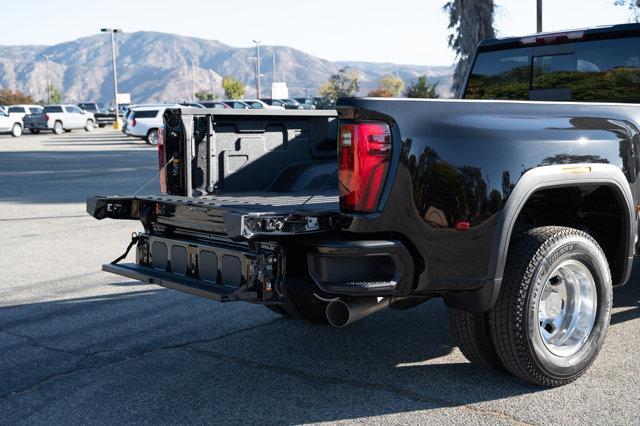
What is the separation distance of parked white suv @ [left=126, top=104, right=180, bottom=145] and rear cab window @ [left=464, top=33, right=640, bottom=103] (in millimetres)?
29939

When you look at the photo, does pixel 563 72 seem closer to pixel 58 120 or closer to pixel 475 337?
pixel 475 337

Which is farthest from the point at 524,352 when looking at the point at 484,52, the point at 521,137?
the point at 484,52

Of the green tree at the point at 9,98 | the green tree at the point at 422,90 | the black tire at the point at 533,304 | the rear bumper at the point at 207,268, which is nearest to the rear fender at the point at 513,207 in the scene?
the black tire at the point at 533,304

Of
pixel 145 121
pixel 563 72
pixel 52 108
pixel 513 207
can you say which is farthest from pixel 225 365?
pixel 52 108

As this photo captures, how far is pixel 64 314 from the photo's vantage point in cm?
618

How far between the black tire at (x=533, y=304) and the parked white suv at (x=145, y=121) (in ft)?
106

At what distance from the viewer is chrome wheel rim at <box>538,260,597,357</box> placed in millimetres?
4539

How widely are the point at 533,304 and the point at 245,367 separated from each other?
1.75 meters

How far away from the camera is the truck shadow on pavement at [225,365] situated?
4.24 metres

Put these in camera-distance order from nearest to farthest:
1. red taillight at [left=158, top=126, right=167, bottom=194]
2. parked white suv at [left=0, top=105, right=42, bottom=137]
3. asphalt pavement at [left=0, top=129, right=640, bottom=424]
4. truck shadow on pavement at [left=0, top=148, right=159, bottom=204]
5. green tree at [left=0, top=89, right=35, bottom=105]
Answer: asphalt pavement at [left=0, top=129, right=640, bottom=424] < red taillight at [left=158, top=126, right=167, bottom=194] < truck shadow on pavement at [left=0, top=148, right=159, bottom=204] < parked white suv at [left=0, top=105, right=42, bottom=137] < green tree at [left=0, top=89, right=35, bottom=105]

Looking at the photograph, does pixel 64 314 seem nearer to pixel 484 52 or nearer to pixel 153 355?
pixel 153 355

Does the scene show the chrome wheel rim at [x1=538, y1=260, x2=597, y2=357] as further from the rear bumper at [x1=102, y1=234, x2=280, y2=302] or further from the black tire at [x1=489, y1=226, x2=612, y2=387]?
the rear bumper at [x1=102, y1=234, x2=280, y2=302]

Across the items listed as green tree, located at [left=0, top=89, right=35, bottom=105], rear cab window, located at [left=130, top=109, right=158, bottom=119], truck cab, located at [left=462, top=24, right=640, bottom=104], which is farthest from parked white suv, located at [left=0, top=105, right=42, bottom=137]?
green tree, located at [left=0, top=89, right=35, bottom=105]

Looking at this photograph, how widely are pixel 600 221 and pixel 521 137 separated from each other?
4.15 feet
